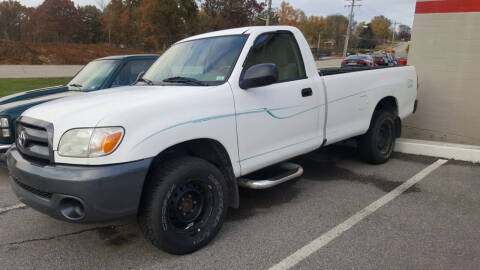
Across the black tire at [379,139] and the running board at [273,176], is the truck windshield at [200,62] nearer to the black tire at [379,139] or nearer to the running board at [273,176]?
the running board at [273,176]

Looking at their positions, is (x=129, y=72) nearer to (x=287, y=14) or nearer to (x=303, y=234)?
(x=303, y=234)

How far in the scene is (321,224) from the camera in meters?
3.70

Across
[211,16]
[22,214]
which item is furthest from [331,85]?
[211,16]

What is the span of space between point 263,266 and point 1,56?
3864 centimetres

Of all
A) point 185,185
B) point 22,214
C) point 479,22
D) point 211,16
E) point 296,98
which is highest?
point 211,16

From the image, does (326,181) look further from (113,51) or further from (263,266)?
(113,51)

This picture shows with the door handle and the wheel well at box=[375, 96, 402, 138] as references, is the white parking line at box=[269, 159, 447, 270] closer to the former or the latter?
the wheel well at box=[375, 96, 402, 138]

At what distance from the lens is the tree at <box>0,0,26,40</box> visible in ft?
206

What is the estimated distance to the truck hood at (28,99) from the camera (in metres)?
5.07

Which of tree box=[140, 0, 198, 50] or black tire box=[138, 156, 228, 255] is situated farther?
tree box=[140, 0, 198, 50]

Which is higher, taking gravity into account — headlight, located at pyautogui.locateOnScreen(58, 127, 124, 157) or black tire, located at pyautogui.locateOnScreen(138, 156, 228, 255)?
headlight, located at pyautogui.locateOnScreen(58, 127, 124, 157)

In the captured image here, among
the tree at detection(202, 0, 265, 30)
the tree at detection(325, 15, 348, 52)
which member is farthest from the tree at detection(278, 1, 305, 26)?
the tree at detection(325, 15, 348, 52)

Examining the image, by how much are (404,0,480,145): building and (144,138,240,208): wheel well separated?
6.63 meters

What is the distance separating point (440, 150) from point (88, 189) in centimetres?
561
